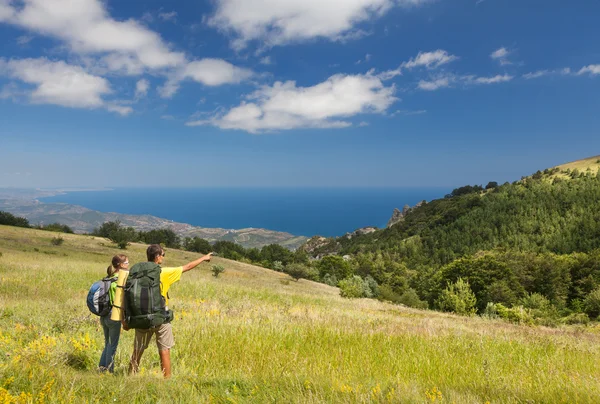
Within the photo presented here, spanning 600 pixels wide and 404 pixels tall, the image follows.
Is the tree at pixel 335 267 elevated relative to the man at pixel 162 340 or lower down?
lower down

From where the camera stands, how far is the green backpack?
175 inches

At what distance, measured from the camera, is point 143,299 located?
445 cm

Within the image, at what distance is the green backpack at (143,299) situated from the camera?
443 centimetres

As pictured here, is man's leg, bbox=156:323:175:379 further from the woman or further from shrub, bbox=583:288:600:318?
shrub, bbox=583:288:600:318

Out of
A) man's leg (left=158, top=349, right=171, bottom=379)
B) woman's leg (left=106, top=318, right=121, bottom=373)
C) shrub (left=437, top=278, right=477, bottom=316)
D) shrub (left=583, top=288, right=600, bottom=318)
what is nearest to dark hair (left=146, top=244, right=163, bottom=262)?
woman's leg (left=106, top=318, right=121, bottom=373)

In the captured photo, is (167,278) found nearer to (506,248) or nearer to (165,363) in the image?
(165,363)

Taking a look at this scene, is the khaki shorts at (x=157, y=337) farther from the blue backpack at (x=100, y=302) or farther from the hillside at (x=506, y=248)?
the hillside at (x=506, y=248)

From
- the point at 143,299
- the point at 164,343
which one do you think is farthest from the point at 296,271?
the point at 143,299

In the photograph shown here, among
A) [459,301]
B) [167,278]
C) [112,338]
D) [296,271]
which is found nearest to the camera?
[167,278]

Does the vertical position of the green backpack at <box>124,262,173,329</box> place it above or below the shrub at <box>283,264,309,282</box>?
above

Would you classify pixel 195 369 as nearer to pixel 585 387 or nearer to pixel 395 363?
pixel 395 363

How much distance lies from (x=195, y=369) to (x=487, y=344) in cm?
628

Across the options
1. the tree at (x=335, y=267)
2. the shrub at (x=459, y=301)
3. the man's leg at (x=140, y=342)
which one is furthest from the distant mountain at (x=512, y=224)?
the man's leg at (x=140, y=342)

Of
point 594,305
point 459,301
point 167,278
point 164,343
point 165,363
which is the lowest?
point 594,305
